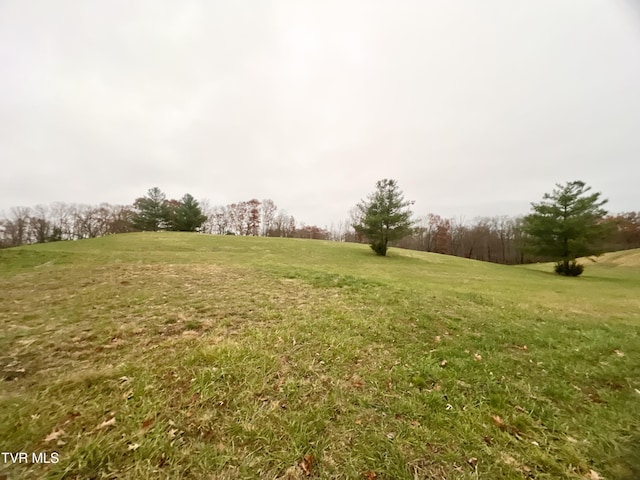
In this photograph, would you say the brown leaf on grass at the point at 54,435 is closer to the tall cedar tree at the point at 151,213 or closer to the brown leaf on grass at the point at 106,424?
the brown leaf on grass at the point at 106,424

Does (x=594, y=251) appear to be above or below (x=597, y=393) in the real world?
above

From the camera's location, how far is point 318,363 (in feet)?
12.5

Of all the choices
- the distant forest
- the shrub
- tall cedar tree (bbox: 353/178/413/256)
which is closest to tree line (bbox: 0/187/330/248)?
the distant forest

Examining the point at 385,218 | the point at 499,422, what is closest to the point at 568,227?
the point at 385,218

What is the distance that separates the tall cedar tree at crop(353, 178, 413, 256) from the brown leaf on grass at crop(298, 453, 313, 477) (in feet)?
76.1

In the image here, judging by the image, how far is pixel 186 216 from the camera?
1688 inches

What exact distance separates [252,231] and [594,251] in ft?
185

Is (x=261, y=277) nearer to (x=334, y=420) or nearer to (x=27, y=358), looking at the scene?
(x=27, y=358)

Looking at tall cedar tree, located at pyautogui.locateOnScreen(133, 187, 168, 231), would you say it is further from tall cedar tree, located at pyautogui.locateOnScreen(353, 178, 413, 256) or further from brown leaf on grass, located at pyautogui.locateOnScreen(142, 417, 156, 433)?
brown leaf on grass, located at pyautogui.locateOnScreen(142, 417, 156, 433)

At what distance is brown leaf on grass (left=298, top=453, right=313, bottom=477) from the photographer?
86.7 inches

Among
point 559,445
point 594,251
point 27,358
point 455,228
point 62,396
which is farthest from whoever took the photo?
point 455,228

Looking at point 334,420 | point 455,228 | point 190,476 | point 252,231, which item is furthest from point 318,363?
point 455,228

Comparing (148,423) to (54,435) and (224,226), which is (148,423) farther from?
(224,226)

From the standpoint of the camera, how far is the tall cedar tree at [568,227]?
Result: 70.6 ft
